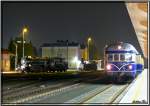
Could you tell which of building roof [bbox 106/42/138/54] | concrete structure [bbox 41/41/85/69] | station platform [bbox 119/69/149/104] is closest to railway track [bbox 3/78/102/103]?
station platform [bbox 119/69/149/104]

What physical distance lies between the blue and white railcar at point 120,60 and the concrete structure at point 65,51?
3706cm

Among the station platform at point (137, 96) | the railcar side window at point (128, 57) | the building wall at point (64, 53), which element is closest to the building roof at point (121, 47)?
the railcar side window at point (128, 57)

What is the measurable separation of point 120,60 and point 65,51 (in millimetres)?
51534

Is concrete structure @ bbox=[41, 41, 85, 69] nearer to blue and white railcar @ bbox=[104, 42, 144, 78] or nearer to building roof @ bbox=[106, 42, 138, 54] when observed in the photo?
building roof @ bbox=[106, 42, 138, 54]

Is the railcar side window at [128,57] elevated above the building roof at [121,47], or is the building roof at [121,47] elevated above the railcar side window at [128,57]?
the building roof at [121,47]

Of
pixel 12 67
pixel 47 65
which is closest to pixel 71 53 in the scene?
pixel 12 67

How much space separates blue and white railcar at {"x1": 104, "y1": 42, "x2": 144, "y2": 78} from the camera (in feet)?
92.6

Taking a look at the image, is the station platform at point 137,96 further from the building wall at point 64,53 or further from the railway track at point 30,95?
the building wall at point 64,53

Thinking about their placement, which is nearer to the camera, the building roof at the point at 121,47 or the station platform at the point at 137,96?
the station platform at the point at 137,96

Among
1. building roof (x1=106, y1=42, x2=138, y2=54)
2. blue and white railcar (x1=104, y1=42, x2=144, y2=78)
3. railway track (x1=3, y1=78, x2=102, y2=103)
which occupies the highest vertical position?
building roof (x1=106, y1=42, x2=138, y2=54)

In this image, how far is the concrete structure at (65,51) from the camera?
69812 millimetres

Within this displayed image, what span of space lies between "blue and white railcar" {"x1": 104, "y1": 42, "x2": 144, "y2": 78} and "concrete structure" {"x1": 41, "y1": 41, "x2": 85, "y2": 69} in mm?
37057

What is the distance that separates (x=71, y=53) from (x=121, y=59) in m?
57.3

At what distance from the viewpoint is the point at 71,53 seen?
85625 millimetres
